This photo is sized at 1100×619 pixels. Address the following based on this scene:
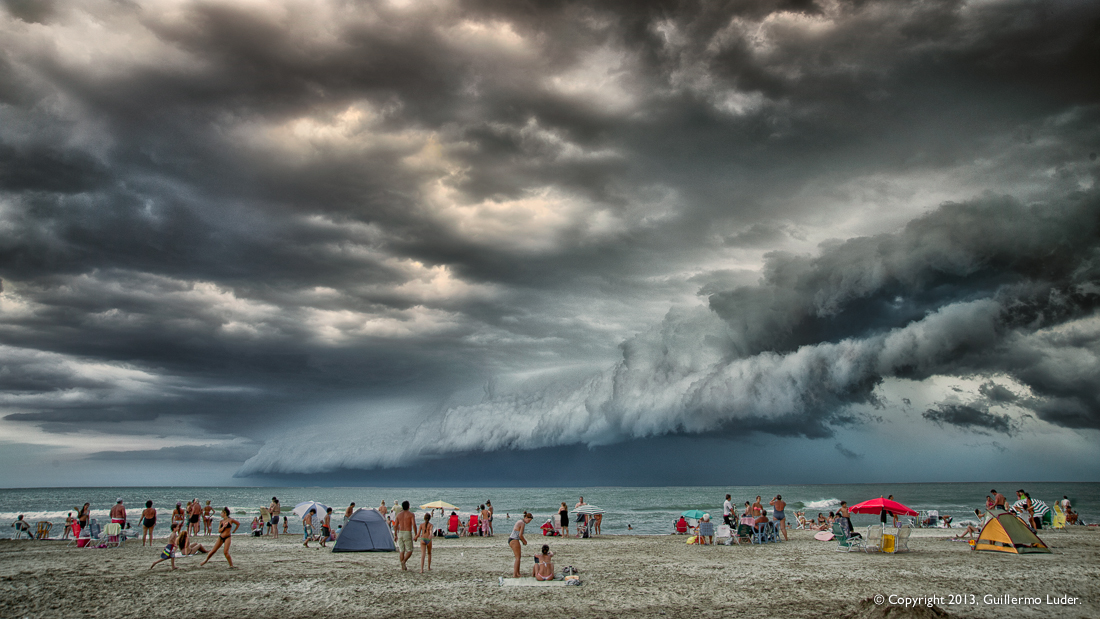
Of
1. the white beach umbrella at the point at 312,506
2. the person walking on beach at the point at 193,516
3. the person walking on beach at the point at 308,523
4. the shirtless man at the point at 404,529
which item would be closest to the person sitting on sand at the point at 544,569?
the shirtless man at the point at 404,529

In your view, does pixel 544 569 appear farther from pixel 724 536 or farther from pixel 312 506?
pixel 312 506

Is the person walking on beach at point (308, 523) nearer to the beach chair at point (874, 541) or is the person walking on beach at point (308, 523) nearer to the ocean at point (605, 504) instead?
the ocean at point (605, 504)

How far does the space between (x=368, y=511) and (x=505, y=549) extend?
18.2ft

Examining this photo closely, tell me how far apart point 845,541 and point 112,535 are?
95.2ft

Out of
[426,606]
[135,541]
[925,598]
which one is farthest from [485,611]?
[135,541]

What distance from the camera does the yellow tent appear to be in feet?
64.8

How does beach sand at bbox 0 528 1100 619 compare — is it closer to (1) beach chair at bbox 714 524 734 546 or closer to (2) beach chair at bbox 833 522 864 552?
(2) beach chair at bbox 833 522 864 552

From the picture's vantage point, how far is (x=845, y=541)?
21.9 m

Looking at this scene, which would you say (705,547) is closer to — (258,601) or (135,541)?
(258,601)

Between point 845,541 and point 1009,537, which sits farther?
point 845,541

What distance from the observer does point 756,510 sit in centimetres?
2653

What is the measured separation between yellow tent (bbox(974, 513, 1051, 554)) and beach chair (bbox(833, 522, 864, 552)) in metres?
3.74

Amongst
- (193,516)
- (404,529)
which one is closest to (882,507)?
(404,529)

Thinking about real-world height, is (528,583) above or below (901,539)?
above
